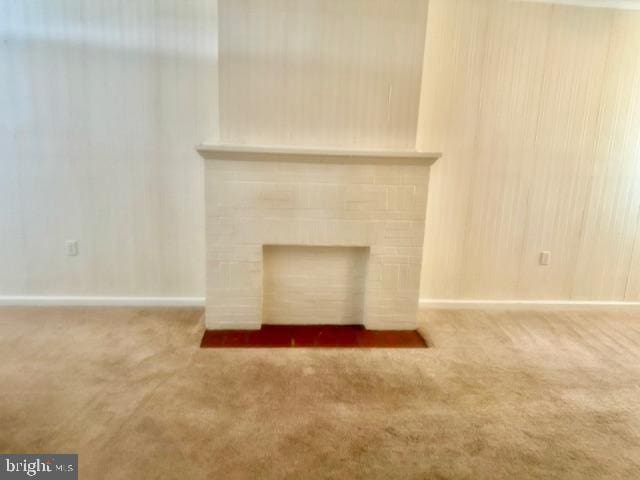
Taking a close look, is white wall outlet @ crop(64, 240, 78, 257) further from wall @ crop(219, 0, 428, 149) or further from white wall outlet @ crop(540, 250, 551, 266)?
white wall outlet @ crop(540, 250, 551, 266)

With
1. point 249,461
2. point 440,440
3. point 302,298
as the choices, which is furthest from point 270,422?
point 302,298

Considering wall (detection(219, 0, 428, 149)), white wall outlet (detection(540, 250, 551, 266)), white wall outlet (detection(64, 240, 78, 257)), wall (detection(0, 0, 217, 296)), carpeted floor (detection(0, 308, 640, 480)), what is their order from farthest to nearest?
white wall outlet (detection(540, 250, 551, 266))
white wall outlet (detection(64, 240, 78, 257))
wall (detection(0, 0, 217, 296))
wall (detection(219, 0, 428, 149))
carpeted floor (detection(0, 308, 640, 480))

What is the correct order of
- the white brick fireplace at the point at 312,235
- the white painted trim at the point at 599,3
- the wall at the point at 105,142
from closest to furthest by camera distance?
the white brick fireplace at the point at 312,235 < the wall at the point at 105,142 < the white painted trim at the point at 599,3

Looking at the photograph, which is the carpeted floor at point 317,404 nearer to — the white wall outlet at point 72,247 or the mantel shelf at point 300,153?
the white wall outlet at point 72,247

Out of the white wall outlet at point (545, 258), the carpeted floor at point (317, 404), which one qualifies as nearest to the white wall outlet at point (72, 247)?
the carpeted floor at point (317, 404)

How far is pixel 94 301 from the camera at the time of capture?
343 centimetres

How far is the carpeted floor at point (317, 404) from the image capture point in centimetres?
183

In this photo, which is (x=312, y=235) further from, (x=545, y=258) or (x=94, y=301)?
(x=545, y=258)

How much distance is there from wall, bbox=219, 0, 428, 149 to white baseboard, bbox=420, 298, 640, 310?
4.72 ft

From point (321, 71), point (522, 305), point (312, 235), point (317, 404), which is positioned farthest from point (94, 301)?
point (522, 305)

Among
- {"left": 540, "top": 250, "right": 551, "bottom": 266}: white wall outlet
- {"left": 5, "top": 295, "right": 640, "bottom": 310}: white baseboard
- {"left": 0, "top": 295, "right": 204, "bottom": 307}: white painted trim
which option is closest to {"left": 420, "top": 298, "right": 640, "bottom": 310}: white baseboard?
{"left": 5, "top": 295, "right": 640, "bottom": 310}: white baseboard

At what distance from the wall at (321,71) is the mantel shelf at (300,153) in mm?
123

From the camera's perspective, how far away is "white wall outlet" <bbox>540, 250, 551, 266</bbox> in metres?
3.61

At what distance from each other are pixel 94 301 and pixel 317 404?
2.17 meters
